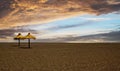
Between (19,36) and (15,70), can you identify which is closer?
(15,70)

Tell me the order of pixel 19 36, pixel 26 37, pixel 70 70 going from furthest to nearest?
pixel 19 36 → pixel 26 37 → pixel 70 70

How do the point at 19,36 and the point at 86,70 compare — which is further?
the point at 19,36

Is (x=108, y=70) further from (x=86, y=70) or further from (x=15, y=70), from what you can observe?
(x=15, y=70)

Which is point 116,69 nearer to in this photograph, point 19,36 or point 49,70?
point 49,70

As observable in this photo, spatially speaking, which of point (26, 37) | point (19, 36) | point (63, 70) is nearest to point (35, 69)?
point (63, 70)

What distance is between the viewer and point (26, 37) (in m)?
49.9

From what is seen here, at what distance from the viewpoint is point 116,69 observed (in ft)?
65.5

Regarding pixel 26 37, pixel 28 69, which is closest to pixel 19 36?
pixel 26 37

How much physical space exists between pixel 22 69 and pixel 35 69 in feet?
2.68

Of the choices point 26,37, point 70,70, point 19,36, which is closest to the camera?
point 70,70

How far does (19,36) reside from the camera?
5359cm

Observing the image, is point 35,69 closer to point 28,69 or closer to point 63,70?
point 28,69

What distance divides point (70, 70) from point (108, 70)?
2363mm

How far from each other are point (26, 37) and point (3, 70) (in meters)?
30.3
